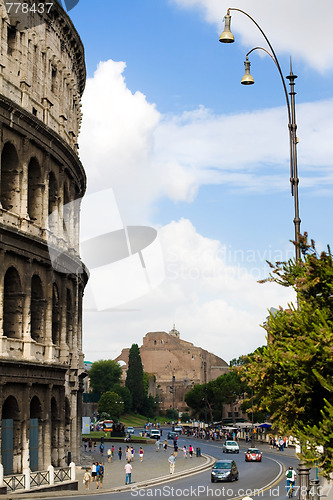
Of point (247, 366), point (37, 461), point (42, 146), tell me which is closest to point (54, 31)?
point (42, 146)

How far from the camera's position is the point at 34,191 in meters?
38.6

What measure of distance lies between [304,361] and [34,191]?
2499 centimetres

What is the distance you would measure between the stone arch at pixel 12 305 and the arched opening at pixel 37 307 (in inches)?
82.2

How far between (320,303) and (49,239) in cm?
2307

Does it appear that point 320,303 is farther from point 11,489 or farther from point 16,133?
point 16,133

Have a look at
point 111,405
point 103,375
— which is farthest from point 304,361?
point 103,375

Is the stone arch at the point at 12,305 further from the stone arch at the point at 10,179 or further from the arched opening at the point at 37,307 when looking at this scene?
the stone arch at the point at 10,179

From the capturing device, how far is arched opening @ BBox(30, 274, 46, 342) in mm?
37562

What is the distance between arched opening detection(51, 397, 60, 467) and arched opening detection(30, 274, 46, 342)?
383cm

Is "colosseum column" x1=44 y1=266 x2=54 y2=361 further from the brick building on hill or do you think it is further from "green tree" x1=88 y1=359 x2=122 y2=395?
the brick building on hill

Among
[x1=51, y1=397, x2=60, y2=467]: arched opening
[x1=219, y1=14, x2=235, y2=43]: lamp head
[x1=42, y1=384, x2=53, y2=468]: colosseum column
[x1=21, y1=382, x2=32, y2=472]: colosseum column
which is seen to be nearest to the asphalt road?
[x1=21, y1=382, x2=32, y2=472]: colosseum column

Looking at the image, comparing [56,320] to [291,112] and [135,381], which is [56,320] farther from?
[135,381]

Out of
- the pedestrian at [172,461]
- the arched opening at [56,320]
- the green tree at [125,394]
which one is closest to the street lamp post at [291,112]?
the arched opening at [56,320]

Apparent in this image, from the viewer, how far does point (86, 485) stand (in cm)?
3569
